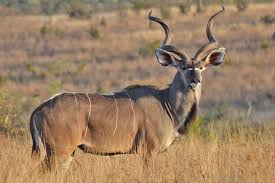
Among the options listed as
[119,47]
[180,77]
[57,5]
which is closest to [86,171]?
[180,77]

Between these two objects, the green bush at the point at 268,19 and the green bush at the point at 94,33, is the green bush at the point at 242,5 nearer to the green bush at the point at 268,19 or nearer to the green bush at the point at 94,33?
the green bush at the point at 268,19

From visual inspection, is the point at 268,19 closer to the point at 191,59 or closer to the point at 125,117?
the point at 191,59

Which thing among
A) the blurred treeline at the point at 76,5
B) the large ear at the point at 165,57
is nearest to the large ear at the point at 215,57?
the large ear at the point at 165,57

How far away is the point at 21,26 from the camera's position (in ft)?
134

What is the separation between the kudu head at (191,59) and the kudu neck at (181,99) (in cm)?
13

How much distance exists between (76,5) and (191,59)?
43920 millimetres

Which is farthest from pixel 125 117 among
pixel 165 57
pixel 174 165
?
pixel 165 57

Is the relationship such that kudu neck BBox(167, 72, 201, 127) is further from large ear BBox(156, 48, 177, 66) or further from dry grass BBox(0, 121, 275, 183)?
dry grass BBox(0, 121, 275, 183)

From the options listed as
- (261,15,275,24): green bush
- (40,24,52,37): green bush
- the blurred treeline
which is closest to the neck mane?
(40,24,52,37): green bush

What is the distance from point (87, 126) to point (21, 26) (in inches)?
1263

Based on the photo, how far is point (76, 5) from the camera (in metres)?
53.4

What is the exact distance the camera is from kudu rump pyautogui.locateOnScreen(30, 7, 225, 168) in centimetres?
905

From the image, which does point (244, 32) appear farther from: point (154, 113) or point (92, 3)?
point (92, 3)

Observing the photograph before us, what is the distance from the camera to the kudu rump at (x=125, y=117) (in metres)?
9.05
